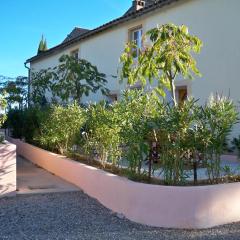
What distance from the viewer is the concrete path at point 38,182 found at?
26.7 ft

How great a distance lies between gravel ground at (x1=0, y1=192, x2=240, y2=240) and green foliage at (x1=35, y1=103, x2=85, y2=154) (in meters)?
3.41

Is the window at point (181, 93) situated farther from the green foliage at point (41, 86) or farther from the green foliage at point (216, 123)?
the green foliage at point (216, 123)

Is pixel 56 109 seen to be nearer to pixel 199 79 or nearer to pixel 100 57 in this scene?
pixel 199 79

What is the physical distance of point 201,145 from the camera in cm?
645

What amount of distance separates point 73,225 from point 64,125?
496 centimetres

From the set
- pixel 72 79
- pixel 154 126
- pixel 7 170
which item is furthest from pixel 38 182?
pixel 72 79

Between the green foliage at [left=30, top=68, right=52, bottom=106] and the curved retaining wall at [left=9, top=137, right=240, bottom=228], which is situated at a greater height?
the green foliage at [left=30, top=68, right=52, bottom=106]

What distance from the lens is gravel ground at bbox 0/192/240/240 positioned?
5449 mm

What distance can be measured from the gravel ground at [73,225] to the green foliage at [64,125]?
3406 millimetres

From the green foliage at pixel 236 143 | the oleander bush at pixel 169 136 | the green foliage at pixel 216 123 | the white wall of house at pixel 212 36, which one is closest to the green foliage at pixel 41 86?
the white wall of house at pixel 212 36

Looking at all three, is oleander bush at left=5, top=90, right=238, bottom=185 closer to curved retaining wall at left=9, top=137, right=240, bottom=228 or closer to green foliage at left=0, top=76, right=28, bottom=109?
curved retaining wall at left=9, top=137, right=240, bottom=228

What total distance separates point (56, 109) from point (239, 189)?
5.90 meters

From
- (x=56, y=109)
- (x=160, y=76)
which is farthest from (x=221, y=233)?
(x=56, y=109)

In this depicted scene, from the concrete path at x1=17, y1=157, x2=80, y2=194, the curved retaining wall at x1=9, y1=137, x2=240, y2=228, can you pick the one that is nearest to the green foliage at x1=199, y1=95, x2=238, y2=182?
the curved retaining wall at x1=9, y1=137, x2=240, y2=228
